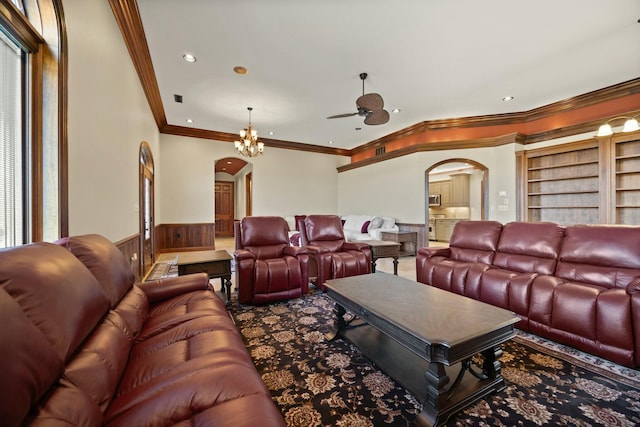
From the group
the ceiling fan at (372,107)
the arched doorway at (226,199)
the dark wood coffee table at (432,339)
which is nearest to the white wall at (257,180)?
the arched doorway at (226,199)

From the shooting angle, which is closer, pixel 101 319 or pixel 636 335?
pixel 101 319

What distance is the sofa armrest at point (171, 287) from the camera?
1.93 metres

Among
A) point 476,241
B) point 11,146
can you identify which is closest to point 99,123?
point 11,146

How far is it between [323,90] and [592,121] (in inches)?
179

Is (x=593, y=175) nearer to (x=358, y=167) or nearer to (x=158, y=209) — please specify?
(x=358, y=167)

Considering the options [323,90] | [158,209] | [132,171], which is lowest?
[158,209]

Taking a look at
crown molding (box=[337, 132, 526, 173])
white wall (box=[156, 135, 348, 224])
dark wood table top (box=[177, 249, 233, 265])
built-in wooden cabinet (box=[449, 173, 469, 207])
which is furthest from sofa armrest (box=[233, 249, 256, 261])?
built-in wooden cabinet (box=[449, 173, 469, 207])

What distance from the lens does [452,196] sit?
8914 millimetres

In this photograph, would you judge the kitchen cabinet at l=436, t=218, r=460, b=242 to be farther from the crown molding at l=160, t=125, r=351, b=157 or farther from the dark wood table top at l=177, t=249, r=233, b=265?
the dark wood table top at l=177, t=249, r=233, b=265

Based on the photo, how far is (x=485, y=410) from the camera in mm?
1433

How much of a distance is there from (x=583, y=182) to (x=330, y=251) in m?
4.80

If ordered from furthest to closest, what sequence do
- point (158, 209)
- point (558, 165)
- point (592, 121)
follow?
point (158, 209) < point (558, 165) < point (592, 121)

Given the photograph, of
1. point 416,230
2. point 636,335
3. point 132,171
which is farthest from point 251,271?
point 416,230

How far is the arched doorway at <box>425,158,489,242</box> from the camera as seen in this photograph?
8.41 metres
